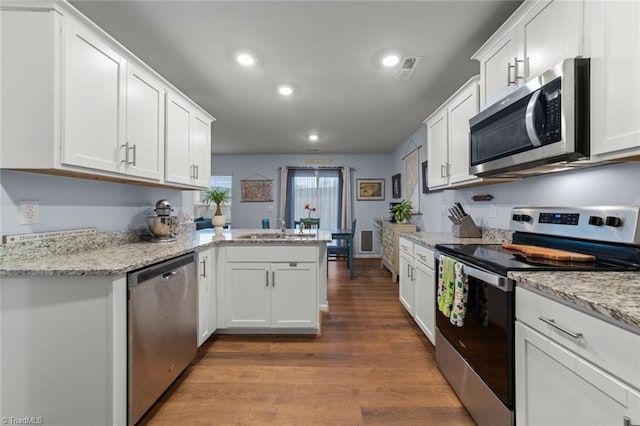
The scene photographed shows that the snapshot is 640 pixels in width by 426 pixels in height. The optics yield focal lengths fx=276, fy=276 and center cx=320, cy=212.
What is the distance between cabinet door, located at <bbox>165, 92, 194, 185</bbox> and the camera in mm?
2258

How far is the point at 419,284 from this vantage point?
2451 mm

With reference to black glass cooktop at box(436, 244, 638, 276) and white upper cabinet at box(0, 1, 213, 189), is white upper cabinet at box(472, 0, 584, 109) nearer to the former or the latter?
black glass cooktop at box(436, 244, 638, 276)

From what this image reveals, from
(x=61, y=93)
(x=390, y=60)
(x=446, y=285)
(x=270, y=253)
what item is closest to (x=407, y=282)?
(x=446, y=285)

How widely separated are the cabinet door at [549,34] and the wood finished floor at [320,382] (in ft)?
6.44

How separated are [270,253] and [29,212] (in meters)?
1.52

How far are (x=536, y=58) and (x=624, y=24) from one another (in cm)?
44

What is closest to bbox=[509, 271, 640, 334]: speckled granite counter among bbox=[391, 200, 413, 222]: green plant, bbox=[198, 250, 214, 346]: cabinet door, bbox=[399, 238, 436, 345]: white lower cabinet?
bbox=[399, 238, 436, 345]: white lower cabinet

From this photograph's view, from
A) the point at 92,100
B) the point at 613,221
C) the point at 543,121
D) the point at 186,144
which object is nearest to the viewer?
the point at 613,221

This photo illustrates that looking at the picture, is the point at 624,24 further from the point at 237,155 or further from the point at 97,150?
the point at 237,155

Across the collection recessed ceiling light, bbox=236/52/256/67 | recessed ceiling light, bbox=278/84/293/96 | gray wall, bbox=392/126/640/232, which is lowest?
gray wall, bbox=392/126/640/232

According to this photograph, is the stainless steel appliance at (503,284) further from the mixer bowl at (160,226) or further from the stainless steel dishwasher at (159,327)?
the mixer bowl at (160,226)

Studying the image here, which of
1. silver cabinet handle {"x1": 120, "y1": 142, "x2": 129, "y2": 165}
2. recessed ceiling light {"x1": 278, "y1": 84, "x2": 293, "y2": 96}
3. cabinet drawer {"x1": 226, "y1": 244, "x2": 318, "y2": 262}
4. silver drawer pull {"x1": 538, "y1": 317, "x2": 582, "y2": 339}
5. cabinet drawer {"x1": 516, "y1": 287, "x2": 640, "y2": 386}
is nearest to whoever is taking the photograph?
cabinet drawer {"x1": 516, "y1": 287, "x2": 640, "y2": 386}

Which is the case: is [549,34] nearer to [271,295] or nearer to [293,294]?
[293,294]

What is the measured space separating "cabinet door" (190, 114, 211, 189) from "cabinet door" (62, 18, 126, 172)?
93 cm
